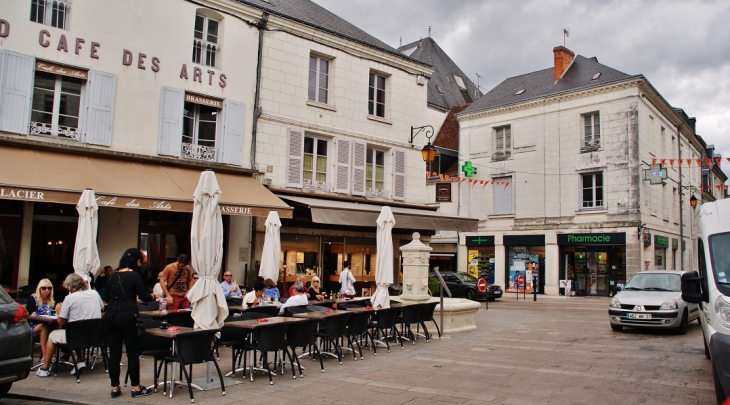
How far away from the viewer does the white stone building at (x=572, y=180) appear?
24109 mm

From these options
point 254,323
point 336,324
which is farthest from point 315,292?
point 254,323

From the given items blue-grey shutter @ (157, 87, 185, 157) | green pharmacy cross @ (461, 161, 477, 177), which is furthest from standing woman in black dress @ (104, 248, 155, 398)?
green pharmacy cross @ (461, 161, 477, 177)

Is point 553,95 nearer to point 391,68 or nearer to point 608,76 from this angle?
point 608,76

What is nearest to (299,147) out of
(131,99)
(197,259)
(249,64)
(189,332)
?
(249,64)

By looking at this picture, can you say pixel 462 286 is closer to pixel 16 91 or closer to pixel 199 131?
pixel 199 131

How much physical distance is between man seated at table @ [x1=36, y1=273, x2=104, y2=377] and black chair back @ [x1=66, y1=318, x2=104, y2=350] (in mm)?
85

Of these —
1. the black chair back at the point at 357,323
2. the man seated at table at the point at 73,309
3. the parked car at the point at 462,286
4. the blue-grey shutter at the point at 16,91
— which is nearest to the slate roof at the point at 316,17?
the blue-grey shutter at the point at 16,91

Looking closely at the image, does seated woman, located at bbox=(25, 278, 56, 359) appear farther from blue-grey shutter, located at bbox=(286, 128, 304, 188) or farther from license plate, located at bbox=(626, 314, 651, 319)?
license plate, located at bbox=(626, 314, 651, 319)

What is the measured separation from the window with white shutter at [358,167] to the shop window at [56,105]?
7.73 metres

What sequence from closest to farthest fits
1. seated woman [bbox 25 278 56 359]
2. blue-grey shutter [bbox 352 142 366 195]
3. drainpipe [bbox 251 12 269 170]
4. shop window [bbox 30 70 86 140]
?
seated woman [bbox 25 278 56 359] → shop window [bbox 30 70 86 140] → drainpipe [bbox 251 12 269 170] → blue-grey shutter [bbox 352 142 366 195]

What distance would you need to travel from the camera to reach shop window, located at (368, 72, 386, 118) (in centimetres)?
1862

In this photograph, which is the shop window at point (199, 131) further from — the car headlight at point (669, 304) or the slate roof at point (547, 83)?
the slate roof at point (547, 83)

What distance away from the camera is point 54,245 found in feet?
41.2

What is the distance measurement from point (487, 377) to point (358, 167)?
35.0ft
